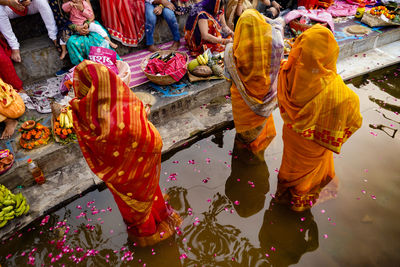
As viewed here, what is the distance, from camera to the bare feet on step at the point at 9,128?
3.72m

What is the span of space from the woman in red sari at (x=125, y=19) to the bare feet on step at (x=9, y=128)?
2627 millimetres

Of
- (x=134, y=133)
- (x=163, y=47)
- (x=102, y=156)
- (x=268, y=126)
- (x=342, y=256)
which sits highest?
(x=134, y=133)

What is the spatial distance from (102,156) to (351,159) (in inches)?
143

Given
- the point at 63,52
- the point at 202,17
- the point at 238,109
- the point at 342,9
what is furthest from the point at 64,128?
the point at 342,9

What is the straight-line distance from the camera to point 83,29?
15.4ft

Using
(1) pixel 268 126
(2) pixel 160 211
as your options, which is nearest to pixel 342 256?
(1) pixel 268 126

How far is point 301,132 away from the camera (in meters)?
2.59

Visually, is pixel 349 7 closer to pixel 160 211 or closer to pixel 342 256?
pixel 342 256

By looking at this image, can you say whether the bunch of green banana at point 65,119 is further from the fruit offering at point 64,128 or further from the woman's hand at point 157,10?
the woman's hand at point 157,10

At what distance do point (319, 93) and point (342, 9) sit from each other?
6651 mm

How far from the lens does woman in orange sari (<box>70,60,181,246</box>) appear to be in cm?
182

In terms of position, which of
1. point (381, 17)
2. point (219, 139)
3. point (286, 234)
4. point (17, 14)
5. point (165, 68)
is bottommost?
point (286, 234)

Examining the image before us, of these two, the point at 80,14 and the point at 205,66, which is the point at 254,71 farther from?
the point at 80,14

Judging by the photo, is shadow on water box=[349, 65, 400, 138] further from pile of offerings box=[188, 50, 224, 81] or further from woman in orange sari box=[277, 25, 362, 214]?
pile of offerings box=[188, 50, 224, 81]
